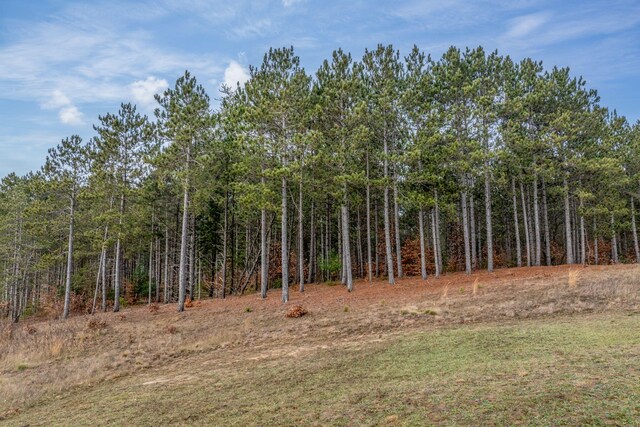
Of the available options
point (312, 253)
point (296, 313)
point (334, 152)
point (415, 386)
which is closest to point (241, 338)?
point (296, 313)

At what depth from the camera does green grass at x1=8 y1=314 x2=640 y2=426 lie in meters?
3.65

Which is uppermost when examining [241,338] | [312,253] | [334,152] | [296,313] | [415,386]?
[334,152]

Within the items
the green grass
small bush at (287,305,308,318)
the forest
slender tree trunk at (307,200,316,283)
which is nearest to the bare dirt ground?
small bush at (287,305,308,318)

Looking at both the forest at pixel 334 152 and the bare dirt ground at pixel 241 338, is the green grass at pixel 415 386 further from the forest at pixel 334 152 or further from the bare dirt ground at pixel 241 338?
the forest at pixel 334 152

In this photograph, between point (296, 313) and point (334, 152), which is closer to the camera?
point (296, 313)

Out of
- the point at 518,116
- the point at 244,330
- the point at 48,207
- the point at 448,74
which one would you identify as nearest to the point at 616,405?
the point at 244,330

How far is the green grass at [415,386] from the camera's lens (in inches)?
144

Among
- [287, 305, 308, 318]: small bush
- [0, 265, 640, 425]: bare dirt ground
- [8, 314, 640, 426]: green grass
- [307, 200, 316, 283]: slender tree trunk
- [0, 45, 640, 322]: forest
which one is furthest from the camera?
[307, 200, 316, 283]: slender tree trunk

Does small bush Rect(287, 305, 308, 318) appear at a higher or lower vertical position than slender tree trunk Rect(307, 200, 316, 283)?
lower

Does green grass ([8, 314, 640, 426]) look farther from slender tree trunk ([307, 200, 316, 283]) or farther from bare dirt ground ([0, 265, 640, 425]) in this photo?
slender tree trunk ([307, 200, 316, 283])

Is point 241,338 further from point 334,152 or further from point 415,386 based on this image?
point 334,152

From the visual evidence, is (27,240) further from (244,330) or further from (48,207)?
(244,330)

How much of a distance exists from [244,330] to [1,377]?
19.8ft

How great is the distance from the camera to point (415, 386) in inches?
187
